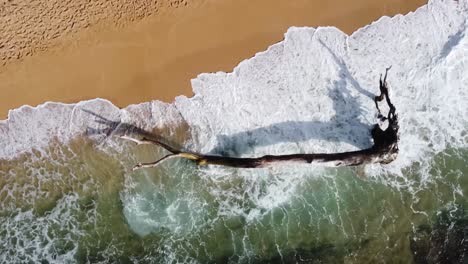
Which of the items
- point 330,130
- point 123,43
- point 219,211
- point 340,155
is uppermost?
point 123,43

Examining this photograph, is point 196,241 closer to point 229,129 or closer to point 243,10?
point 229,129

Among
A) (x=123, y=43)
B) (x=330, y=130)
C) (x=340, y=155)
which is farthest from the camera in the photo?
(x=330, y=130)

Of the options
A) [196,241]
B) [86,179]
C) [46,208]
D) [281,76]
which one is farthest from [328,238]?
[46,208]

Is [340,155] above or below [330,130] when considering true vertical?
below

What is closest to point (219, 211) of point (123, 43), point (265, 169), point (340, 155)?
point (265, 169)

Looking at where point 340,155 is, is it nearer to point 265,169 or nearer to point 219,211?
point 265,169

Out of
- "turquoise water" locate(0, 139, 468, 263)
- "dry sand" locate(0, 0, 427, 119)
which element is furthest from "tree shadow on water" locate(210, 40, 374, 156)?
"dry sand" locate(0, 0, 427, 119)

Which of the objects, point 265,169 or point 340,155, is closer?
point 340,155
